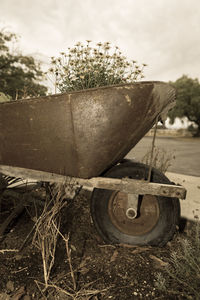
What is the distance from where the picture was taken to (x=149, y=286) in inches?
45.1

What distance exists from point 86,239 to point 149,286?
64 cm

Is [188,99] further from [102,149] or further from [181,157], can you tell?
[102,149]

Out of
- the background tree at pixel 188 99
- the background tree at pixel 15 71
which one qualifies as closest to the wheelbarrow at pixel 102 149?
the background tree at pixel 15 71

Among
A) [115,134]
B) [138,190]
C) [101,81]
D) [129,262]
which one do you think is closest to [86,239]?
[129,262]

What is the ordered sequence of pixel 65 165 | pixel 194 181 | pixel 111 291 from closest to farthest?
pixel 111 291 → pixel 65 165 → pixel 194 181

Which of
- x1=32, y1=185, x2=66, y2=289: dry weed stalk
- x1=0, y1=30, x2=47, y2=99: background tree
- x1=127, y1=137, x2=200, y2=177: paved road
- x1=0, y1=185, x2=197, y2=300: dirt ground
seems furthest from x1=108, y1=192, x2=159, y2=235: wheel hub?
x1=0, y1=30, x2=47, y2=99: background tree

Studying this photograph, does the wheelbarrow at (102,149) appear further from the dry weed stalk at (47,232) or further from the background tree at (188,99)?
the background tree at (188,99)

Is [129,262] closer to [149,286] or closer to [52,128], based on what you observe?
[149,286]

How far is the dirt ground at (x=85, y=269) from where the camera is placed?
1085mm

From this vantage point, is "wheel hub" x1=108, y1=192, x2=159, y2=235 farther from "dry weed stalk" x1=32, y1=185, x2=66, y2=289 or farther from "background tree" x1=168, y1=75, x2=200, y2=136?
"background tree" x1=168, y1=75, x2=200, y2=136

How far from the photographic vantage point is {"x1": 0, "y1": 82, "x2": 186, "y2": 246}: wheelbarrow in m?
1.25

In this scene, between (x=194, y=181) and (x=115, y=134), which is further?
(x=194, y=181)

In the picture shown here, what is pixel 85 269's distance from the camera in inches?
50.0

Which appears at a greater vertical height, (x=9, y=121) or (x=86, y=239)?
(x=9, y=121)
